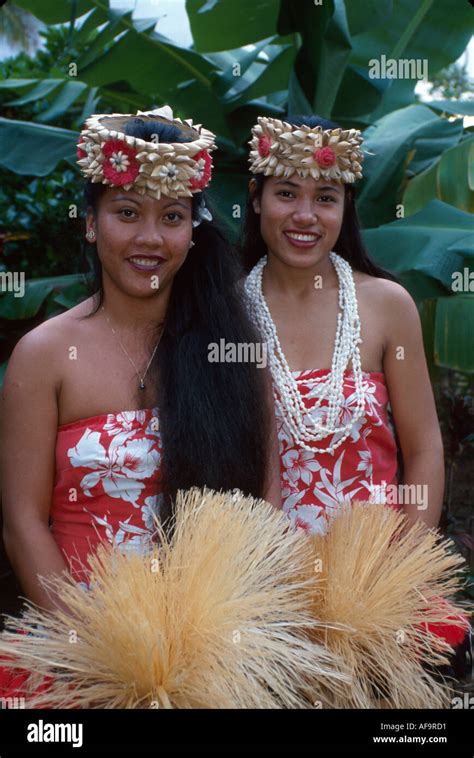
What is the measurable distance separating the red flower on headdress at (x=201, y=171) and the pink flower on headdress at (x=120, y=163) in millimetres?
121

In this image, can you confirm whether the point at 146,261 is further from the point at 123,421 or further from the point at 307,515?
the point at 307,515

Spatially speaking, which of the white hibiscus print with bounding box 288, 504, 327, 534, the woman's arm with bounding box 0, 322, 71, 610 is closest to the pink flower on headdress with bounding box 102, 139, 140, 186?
the woman's arm with bounding box 0, 322, 71, 610

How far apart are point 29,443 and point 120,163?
586 millimetres

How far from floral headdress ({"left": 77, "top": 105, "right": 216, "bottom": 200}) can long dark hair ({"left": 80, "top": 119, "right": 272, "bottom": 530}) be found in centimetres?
5

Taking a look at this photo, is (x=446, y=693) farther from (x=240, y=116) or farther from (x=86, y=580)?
(x=240, y=116)

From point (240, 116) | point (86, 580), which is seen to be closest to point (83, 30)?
point (240, 116)

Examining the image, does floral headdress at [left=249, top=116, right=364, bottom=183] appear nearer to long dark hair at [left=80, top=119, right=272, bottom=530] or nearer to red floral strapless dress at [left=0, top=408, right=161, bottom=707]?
long dark hair at [left=80, top=119, right=272, bottom=530]

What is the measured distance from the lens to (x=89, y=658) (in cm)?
146

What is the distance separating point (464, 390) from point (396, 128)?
1141 mm

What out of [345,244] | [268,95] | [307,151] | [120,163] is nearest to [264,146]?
[307,151]

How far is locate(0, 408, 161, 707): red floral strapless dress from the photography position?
6.36 ft

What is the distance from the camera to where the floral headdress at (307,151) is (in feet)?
7.08

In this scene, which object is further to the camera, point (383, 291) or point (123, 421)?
point (383, 291)

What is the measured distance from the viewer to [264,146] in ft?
7.28
